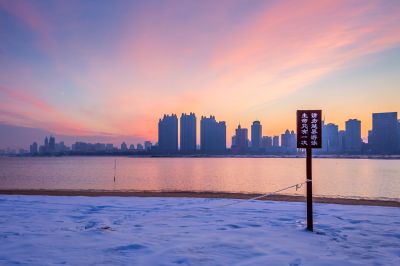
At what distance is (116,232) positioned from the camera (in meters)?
9.37

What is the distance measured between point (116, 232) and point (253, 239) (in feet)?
12.3

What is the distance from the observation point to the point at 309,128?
31.0 feet

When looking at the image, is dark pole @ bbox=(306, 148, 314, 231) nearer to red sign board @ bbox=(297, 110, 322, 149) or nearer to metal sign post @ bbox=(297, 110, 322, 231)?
metal sign post @ bbox=(297, 110, 322, 231)

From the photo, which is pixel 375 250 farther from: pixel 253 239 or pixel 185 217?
pixel 185 217

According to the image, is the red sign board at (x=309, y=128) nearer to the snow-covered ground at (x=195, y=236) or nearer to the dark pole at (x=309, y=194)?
the dark pole at (x=309, y=194)

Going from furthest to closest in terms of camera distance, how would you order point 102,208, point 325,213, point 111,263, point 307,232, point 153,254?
point 102,208 → point 325,213 → point 307,232 → point 153,254 → point 111,263

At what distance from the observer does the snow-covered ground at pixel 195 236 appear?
7.04m

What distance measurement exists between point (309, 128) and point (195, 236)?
170 inches

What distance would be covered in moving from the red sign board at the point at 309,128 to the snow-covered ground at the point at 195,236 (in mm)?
2493

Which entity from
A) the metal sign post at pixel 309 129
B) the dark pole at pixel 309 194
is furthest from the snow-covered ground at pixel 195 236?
the metal sign post at pixel 309 129

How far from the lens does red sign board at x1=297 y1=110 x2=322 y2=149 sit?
31.0 ft

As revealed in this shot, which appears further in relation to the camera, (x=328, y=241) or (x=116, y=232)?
(x=116, y=232)

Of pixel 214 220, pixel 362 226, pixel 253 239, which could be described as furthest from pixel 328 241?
pixel 214 220

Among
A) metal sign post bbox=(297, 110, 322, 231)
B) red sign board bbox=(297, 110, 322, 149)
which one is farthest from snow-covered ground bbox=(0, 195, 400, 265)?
red sign board bbox=(297, 110, 322, 149)
